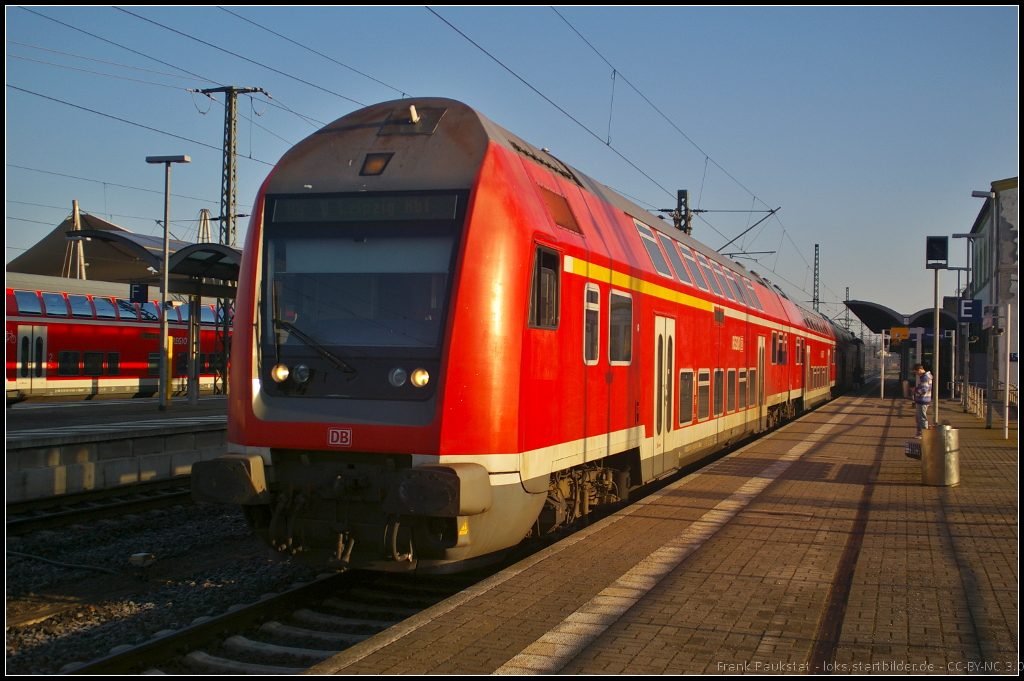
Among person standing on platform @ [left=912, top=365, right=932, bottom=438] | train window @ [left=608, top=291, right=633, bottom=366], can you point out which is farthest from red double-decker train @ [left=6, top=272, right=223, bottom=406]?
train window @ [left=608, top=291, right=633, bottom=366]

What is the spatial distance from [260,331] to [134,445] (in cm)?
790

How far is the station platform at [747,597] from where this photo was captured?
4922 millimetres

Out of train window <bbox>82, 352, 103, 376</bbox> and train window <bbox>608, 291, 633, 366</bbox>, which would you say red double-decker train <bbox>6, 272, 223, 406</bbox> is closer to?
train window <bbox>82, 352, 103, 376</bbox>

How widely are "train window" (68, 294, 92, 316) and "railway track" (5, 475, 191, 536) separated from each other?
1900 centimetres

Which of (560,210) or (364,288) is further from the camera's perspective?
(560,210)

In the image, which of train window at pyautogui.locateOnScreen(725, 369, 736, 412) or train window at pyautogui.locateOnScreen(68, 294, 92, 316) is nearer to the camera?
train window at pyautogui.locateOnScreen(725, 369, 736, 412)

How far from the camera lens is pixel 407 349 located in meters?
6.43

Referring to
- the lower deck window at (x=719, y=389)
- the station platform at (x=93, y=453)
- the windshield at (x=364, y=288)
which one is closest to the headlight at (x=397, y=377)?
the windshield at (x=364, y=288)

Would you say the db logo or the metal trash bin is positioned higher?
the db logo

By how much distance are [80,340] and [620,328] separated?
26205 millimetres

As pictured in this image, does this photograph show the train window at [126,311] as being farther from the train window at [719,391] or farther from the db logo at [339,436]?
the db logo at [339,436]

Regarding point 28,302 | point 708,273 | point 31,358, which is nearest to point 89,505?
point 708,273

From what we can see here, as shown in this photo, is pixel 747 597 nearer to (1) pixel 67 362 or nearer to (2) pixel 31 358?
(2) pixel 31 358

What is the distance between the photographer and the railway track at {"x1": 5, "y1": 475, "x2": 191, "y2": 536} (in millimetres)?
9961
